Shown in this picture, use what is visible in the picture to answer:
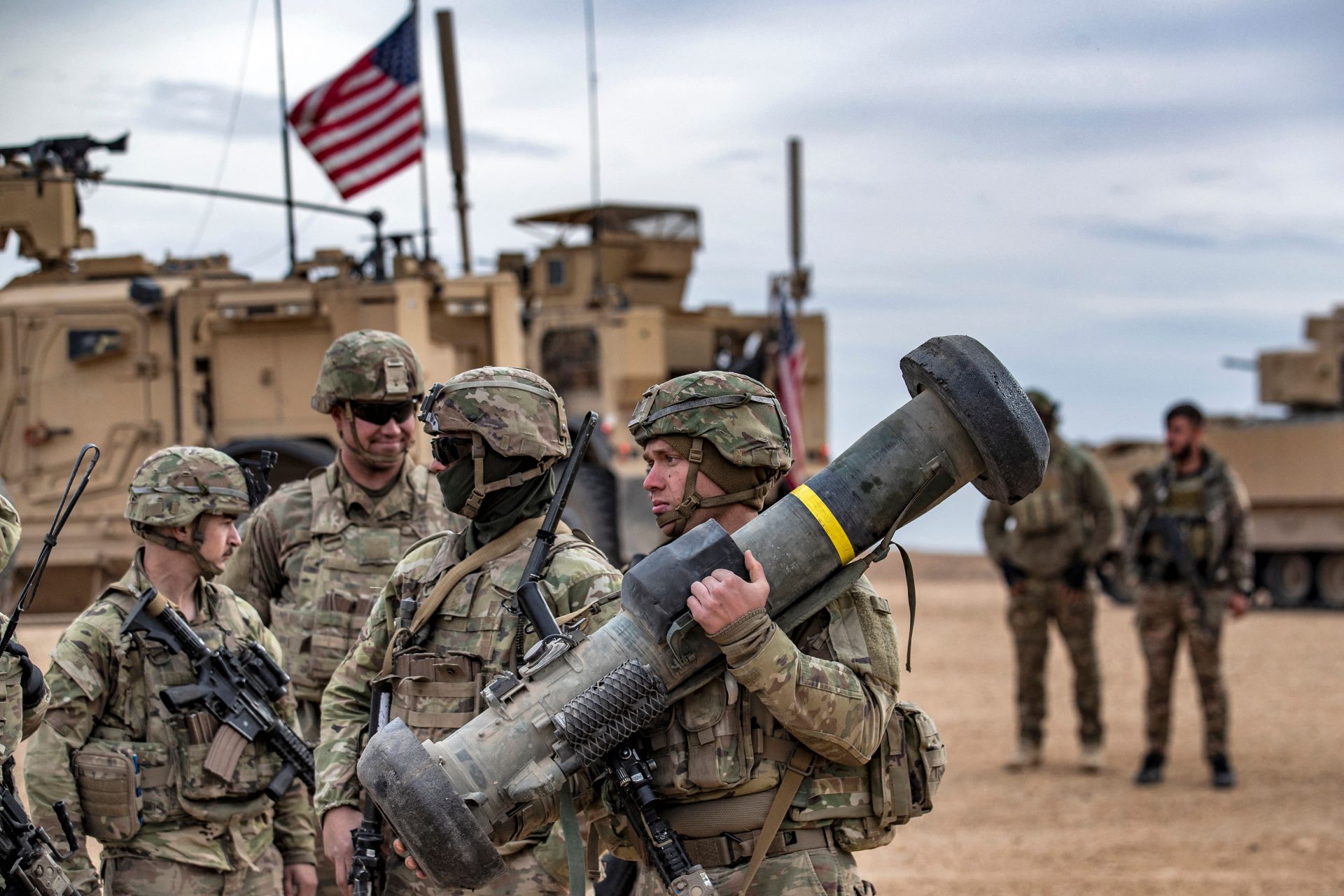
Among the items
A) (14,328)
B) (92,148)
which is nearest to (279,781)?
(92,148)

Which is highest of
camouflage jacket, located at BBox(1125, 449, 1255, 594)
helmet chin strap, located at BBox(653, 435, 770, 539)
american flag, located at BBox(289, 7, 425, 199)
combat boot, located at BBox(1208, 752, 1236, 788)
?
american flag, located at BBox(289, 7, 425, 199)

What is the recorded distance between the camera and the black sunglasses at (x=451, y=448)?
3590 mm

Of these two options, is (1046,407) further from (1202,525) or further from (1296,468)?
(1296,468)

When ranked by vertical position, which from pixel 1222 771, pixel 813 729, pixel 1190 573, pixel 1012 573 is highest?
pixel 813 729

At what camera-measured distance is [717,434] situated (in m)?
3.17

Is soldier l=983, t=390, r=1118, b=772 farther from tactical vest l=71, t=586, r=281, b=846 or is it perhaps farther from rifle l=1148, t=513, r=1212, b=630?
tactical vest l=71, t=586, r=281, b=846

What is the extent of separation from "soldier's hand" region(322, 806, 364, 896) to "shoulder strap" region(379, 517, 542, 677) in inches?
12.6

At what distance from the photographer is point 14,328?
38.6ft

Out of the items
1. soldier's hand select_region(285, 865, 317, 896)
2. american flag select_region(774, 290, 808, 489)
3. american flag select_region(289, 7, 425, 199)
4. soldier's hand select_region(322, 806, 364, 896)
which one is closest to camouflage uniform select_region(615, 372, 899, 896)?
soldier's hand select_region(322, 806, 364, 896)

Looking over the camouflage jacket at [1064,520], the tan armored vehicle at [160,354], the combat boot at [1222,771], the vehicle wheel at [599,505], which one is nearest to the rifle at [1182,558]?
the camouflage jacket at [1064,520]

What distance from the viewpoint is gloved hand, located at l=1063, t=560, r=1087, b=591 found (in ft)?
34.0

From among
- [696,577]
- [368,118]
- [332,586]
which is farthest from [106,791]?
[368,118]

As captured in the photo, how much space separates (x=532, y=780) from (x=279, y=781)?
151cm

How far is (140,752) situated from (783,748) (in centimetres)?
183
